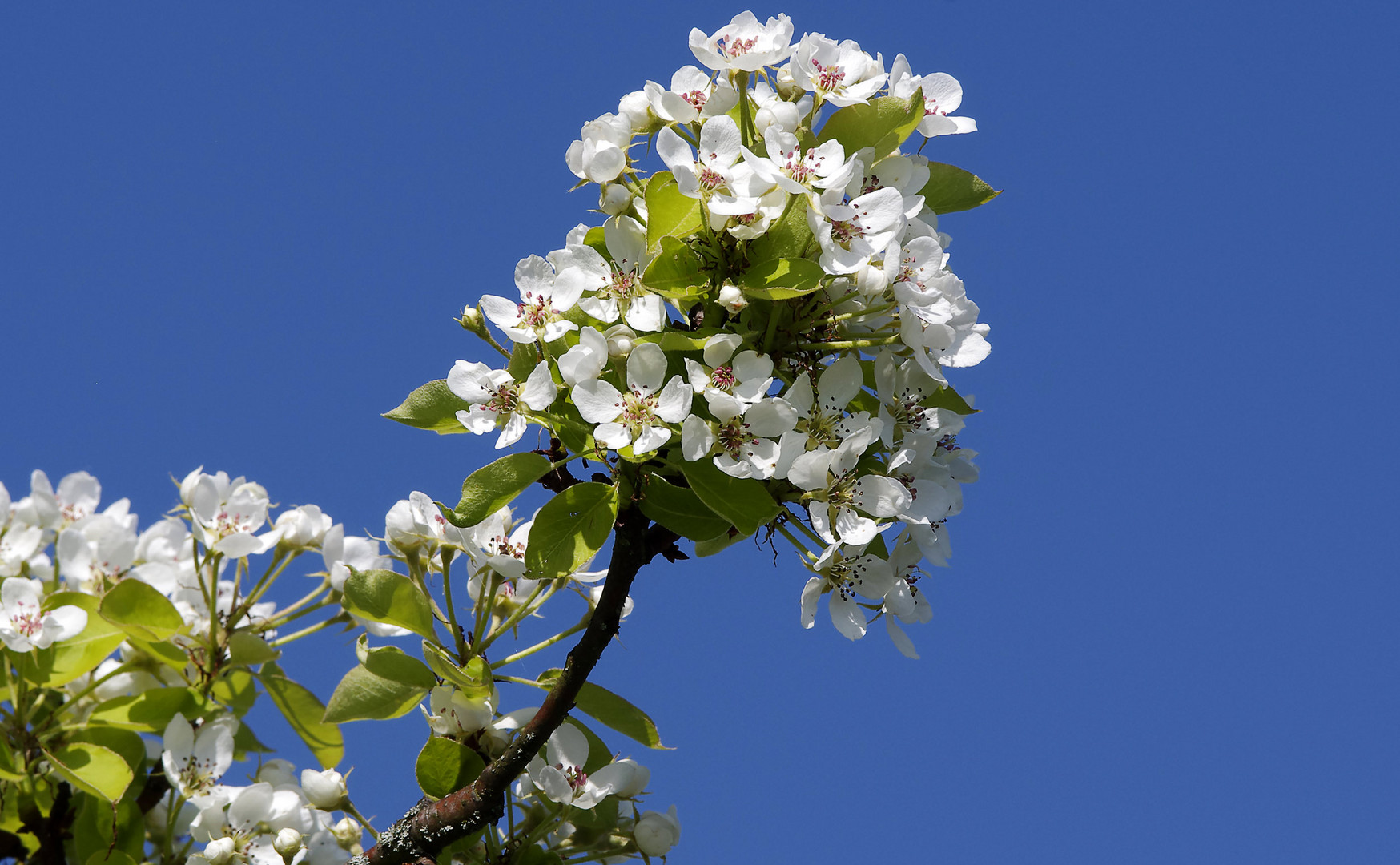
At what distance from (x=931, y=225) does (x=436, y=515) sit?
117cm

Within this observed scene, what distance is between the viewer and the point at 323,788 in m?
2.50

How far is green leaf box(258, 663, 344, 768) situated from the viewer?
8.63 feet

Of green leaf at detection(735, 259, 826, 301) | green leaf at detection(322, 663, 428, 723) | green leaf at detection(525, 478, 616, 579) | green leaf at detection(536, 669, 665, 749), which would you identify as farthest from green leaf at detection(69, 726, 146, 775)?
green leaf at detection(735, 259, 826, 301)

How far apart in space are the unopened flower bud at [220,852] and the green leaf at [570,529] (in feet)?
3.10

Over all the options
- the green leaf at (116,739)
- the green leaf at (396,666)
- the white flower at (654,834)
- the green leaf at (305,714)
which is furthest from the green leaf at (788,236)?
the green leaf at (116,739)

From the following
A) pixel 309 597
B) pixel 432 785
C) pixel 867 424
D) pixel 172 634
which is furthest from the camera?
pixel 309 597

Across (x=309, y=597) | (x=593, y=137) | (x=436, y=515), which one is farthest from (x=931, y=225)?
(x=309, y=597)

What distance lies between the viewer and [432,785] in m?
2.33

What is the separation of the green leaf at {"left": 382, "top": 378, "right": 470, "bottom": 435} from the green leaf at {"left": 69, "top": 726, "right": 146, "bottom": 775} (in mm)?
1073

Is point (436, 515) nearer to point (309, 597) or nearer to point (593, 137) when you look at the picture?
point (309, 597)

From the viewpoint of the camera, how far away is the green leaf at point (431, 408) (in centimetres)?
213

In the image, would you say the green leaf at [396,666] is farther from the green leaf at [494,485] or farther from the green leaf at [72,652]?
the green leaf at [72,652]

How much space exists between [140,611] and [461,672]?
77 cm

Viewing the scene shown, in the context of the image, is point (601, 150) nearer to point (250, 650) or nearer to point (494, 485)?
point (494, 485)
